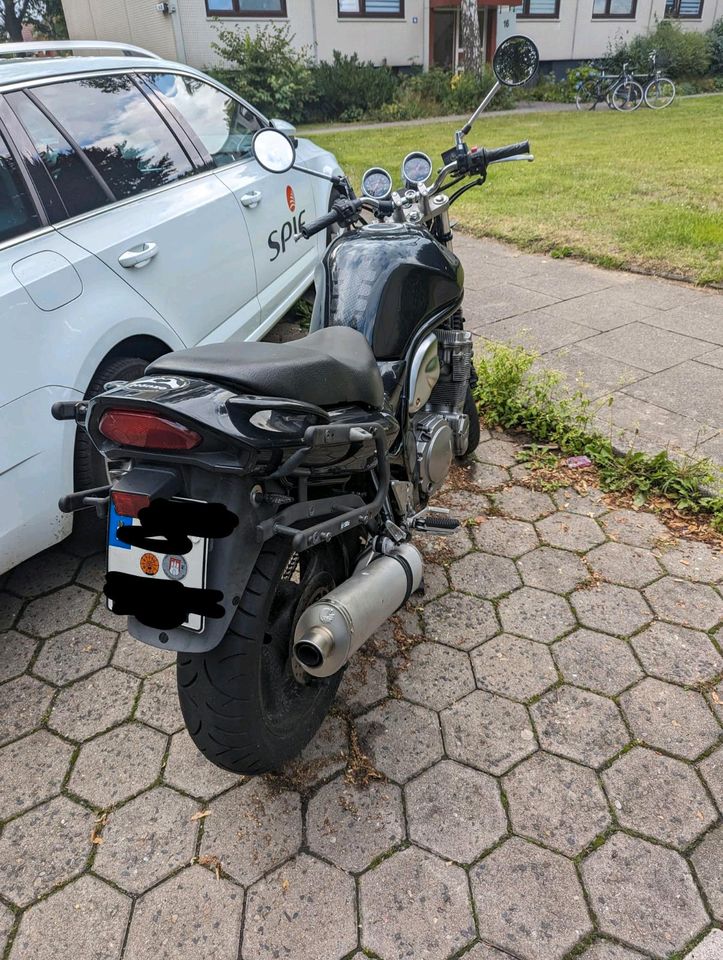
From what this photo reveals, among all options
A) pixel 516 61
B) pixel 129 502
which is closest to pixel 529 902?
pixel 129 502

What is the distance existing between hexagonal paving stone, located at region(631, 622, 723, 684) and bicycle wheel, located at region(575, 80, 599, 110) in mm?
19283

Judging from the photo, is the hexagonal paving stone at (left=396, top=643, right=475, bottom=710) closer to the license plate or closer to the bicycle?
the license plate

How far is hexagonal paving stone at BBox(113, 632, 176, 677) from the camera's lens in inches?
97.7

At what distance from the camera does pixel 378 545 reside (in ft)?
7.02

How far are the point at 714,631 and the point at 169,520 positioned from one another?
200cm

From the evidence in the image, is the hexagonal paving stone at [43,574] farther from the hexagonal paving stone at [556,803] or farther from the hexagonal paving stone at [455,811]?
the hexagonal paving stone at [556,803]

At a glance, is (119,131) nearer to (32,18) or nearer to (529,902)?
(529,902)

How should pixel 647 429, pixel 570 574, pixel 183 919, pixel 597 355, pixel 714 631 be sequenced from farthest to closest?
pixel 597 355 < pixel 647 429 < pixel 570 574 < pixel 714 631 < pixel 183 919

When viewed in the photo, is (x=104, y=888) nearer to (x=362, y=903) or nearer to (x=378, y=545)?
(x=362, y=903)

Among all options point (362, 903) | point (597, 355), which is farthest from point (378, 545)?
point (597, 355)

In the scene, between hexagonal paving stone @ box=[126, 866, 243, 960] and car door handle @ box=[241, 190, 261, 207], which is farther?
car door handle @ box=[241, 190, 261, 207]

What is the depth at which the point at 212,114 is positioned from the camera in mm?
4031

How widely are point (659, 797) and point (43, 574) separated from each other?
2.44 metres

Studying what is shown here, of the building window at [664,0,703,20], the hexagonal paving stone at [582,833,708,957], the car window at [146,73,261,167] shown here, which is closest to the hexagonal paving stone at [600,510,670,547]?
the hexagonal paving stone at [582,833,708,957]
